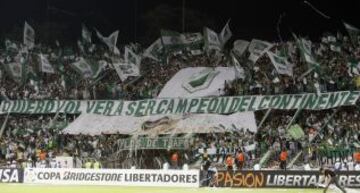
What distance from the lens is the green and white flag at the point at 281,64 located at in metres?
47.3

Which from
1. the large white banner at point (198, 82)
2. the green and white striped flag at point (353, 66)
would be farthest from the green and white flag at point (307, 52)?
the large white banner at point (198, 82)

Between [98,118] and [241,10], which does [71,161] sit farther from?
[241,10]

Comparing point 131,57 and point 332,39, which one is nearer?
point 332,39

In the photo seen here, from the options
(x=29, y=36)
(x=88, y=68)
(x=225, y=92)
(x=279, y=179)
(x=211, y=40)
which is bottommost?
(x=279, y=179)

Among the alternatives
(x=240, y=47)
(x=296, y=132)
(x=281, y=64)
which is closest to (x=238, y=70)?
(x=281, y=64)

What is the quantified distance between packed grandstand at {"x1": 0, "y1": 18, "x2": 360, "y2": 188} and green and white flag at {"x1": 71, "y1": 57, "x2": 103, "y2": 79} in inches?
3.0

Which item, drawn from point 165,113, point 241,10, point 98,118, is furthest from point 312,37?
point 98,118

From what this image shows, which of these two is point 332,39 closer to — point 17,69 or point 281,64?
point 281,64

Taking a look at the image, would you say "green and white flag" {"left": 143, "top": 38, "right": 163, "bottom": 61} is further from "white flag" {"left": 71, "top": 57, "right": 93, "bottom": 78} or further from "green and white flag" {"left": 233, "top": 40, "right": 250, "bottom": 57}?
"green and white flag" {"left": 233, "top": 40, "right": 250, "bottom": 57}

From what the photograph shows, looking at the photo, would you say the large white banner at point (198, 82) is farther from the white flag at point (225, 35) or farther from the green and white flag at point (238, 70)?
the white flag at point (225, 35)

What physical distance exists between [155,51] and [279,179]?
76.6ft

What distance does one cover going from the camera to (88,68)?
55.0 meters

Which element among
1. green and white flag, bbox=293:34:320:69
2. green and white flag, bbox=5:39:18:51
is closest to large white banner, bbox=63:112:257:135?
green and white flag, bbox=293:34:320:69

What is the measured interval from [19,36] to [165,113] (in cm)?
1946
